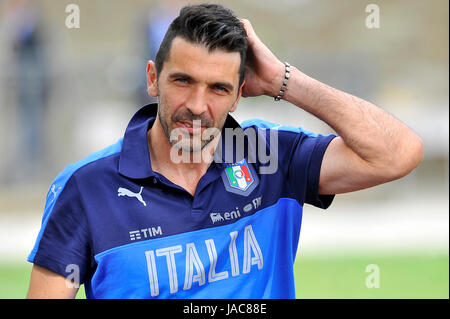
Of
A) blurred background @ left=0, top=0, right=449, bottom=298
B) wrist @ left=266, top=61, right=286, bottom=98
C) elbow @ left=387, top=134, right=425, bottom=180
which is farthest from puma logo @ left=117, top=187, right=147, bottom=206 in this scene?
blurred background @ left=0, top=0, right=449, bottom=298

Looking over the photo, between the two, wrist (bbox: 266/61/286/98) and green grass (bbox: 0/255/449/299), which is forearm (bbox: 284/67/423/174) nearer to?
wrist (bbox: 266/61/286/98)

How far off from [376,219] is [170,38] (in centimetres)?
696

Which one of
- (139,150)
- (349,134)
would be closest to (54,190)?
(139,150)

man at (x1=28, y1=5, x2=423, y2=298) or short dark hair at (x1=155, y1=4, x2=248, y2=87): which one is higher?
short dark hair at (x1=155, y1=4, x2=248, y2=87)

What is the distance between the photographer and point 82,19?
16438 millimetres

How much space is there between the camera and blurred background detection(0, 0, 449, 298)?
789cm

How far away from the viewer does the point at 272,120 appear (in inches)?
430

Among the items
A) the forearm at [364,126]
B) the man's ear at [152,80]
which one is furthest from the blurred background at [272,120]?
the man's ear at [152,80]

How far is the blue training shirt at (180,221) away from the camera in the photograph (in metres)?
3.04

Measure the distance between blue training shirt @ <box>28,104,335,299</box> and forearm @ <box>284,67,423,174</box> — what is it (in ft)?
0.53

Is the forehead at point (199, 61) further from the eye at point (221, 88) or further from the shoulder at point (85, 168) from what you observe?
the shoulder at point (85, 168)

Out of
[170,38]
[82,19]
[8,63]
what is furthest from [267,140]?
[82,19]

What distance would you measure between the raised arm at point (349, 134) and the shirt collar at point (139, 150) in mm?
322
